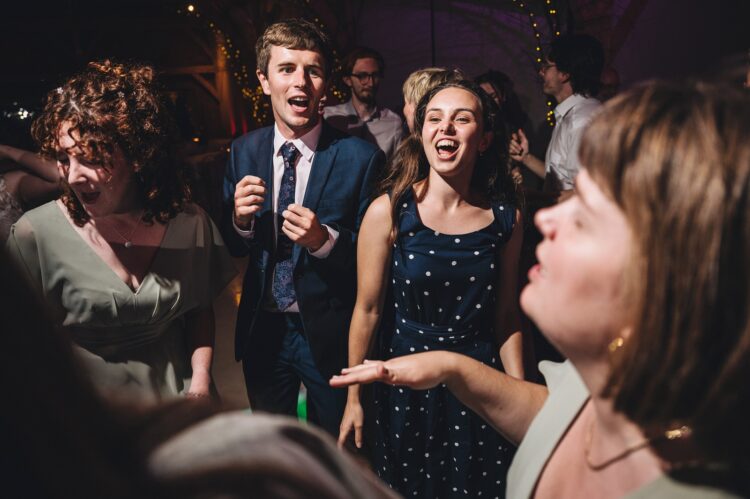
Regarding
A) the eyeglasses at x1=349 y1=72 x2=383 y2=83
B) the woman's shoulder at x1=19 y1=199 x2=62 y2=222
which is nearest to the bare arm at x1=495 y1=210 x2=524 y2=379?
the woman's shoulder at x1=19 y1=199 x2=62 y2=222

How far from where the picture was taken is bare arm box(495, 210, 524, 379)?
5.99ft

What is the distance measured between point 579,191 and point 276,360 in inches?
64.2

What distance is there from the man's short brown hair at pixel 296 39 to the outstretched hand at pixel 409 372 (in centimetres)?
139

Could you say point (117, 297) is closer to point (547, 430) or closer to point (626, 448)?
point (547, 430)

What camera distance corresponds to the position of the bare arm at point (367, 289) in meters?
1.80

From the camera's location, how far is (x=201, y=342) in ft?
5.62

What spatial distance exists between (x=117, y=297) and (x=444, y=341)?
105 cm

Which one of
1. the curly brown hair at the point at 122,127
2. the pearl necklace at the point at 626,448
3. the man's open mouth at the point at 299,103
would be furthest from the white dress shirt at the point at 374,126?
the pearl necklace at the point at 626,448

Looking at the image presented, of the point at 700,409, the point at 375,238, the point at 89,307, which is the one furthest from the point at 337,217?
the point at 700,409

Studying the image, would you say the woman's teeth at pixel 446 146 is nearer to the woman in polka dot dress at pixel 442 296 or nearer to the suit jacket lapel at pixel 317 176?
the woman in polka dot dress at pixel 442 296

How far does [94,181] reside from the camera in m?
1.48

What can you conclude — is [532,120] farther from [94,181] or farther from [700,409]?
[700,409]

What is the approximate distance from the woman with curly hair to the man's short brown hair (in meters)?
0.59

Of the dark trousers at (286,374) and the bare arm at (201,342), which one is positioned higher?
the bare arm at (201,342)
